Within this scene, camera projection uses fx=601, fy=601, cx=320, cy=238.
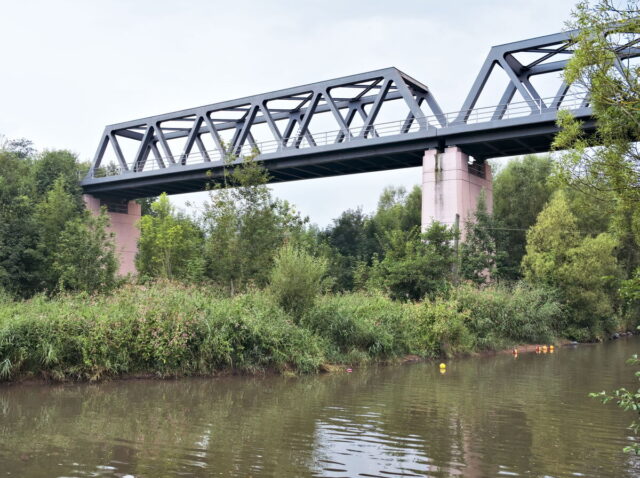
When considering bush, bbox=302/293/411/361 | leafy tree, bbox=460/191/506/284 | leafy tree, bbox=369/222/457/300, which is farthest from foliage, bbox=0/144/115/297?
leafy tree, bbox=460/191/506/284

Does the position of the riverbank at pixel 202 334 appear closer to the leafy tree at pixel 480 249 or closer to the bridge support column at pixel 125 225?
the leafy tree at pixel 480 249

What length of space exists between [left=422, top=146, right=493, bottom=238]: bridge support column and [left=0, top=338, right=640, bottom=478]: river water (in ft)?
59.0

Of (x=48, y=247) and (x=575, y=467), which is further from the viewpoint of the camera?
(x=48, y=247)

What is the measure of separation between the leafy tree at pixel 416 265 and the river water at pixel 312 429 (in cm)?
1138

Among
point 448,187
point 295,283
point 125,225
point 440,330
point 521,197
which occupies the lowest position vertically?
point 440,330

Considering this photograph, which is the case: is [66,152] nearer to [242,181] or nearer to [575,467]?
[242,181]

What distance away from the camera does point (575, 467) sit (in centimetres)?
719

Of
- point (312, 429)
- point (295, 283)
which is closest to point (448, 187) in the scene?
point (295, 283)

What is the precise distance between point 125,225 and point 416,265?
1404 inches

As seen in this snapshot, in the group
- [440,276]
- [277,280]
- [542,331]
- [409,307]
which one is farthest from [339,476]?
[542,331]

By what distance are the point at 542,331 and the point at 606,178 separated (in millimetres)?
21426

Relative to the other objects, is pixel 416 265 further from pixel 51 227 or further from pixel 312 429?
pixel 51 227

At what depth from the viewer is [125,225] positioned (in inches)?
2146

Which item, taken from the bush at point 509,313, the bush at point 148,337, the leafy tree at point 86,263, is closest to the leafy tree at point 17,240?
the leafy tree at point 86,263
